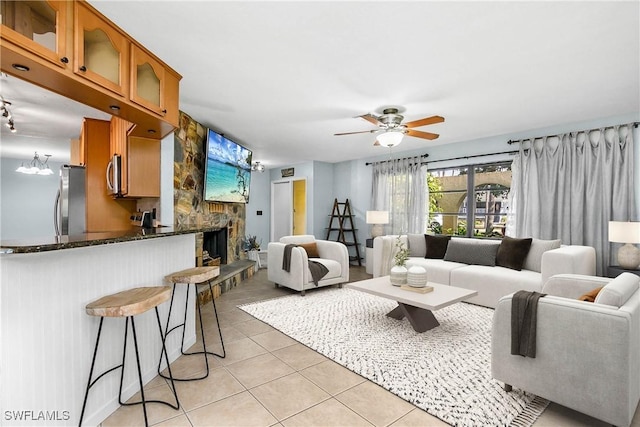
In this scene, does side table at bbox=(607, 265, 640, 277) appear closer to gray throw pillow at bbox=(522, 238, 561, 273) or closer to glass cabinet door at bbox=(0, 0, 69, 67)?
gray throw pillow at bbox=(522, 238, 561, 273)

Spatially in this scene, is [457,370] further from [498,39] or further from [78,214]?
[78,214]

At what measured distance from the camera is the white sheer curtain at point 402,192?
230 inches

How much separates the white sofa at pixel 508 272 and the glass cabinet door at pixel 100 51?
401 centimetres

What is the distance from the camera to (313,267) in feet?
14.7

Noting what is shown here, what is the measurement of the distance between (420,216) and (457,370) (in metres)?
3.67

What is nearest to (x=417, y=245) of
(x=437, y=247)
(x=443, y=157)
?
(x=437, y=247)

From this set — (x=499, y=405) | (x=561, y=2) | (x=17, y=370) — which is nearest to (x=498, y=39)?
(x=561, y=2)

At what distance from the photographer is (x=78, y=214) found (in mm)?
3705

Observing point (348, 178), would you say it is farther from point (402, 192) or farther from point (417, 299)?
point (417, 299)

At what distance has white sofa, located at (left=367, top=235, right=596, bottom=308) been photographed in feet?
11.2

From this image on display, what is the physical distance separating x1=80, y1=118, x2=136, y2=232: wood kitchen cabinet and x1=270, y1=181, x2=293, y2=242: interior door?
450 centimetres

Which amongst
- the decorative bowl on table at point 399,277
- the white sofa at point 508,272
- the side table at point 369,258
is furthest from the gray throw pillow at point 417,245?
the decorative bowl on table at point 399,277

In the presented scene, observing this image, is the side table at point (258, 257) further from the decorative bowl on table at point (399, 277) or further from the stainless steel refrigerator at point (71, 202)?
the decorative bowl on table at point (399, 277)

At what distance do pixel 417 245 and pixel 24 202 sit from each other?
7745mm
